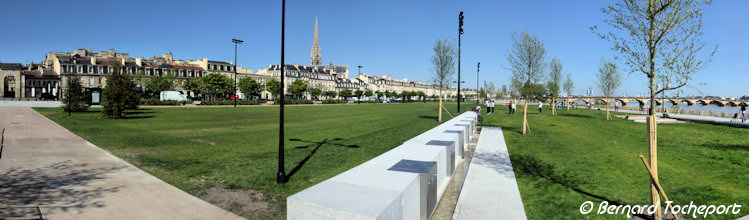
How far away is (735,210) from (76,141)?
58.7 feet

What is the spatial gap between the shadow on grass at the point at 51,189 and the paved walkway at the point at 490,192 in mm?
6138

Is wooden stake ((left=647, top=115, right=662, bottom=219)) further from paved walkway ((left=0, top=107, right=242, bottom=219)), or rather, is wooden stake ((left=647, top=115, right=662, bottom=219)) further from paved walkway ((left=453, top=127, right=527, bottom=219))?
paved walkway ((left=0, top=107, right=242, bottom=219))

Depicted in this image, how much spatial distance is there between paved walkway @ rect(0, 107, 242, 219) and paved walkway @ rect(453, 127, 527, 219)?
387cm

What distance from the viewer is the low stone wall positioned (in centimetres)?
331

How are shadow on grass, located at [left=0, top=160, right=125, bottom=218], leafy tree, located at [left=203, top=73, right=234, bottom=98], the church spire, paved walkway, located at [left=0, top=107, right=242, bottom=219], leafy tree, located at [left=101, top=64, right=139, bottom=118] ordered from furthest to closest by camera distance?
the church spire < leafy tree, located at [left=203, top=73, right=234, bottom=98] < leafy tree, located at [left=101, top=64, right=139, bottom=118] < shadow on grass, located at [left=0, top=160, right=125, bottom=218] < paved walkway, located at [left=0, top=107, right=242, bottom=219]

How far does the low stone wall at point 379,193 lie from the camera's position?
3.31 metres

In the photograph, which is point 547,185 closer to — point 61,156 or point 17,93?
point 61,156

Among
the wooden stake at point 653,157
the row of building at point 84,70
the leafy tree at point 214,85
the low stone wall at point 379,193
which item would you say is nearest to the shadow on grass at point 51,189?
the low stone wall at point 379,193

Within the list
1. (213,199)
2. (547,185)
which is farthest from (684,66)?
(213,199)

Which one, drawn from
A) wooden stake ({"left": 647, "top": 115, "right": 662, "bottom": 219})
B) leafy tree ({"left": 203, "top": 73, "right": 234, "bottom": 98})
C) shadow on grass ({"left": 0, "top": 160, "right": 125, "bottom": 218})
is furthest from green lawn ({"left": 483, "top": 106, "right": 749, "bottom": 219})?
leafy tree ({"left": 203, "top": 73, "right": 234, "bottom": 98})

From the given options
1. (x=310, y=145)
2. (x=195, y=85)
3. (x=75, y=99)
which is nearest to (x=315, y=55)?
(x=195, y=85)

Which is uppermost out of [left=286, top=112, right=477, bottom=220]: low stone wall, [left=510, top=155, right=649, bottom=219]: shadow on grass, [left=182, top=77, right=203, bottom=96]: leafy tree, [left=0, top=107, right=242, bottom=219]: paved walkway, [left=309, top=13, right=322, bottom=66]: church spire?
[left=309, top=13, right=322, bottom=66]: church spire

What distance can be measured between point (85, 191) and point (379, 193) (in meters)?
5.95

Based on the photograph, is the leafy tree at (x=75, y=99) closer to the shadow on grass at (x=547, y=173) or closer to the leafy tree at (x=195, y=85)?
the shadow on grass at (x=547, y=173)
